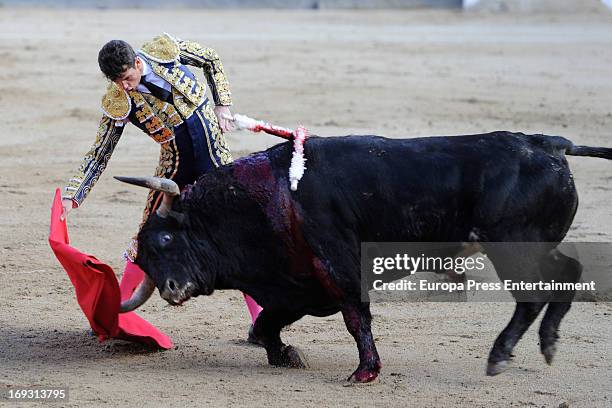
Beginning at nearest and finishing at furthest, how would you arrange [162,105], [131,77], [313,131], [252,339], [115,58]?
[115,58], [131,77], [162,105], [252,339], [313,131]

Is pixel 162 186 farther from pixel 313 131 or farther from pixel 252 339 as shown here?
pixel 313 131

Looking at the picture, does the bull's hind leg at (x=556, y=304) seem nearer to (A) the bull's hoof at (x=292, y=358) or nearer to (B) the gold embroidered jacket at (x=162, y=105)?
(A) the bull's hoof at (x=292, y=358)

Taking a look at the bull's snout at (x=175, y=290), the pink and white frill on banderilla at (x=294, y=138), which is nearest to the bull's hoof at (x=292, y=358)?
the bull's snout at (x=175, y=290)

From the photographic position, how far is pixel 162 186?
14.9 ft

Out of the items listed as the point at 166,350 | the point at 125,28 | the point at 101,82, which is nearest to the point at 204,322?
the point at 166,350

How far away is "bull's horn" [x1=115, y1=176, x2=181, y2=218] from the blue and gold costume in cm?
18

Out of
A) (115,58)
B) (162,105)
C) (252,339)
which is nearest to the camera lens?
(115,58)

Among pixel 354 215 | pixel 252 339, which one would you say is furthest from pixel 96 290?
pixel 354 215

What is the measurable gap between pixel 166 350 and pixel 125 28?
12194mm

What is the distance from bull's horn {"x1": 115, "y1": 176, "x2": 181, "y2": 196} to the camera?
4.45m

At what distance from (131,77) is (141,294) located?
85 cm

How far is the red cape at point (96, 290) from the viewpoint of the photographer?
485 centimetres

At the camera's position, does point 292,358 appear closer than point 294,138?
No

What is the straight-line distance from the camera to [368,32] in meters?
17.0
